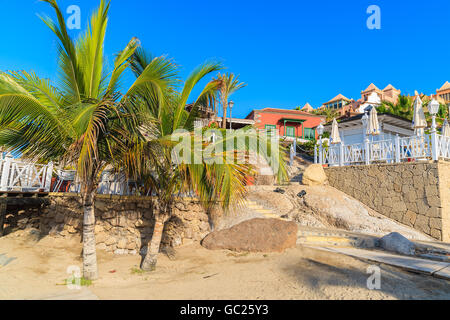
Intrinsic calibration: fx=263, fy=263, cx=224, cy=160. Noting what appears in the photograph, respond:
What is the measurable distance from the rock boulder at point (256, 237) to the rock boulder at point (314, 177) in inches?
189

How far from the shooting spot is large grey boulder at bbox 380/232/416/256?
6.61 m

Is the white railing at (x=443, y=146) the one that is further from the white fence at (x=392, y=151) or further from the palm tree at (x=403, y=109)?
the palm tree at (x=403, y=109)

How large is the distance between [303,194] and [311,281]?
6324 mm

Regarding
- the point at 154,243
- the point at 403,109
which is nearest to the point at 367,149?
the point at 154,243

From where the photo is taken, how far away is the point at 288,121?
33.3 meters

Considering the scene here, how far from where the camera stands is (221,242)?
24.6 feet

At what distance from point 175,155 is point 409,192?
8.84 metres

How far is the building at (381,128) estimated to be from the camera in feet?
56.7

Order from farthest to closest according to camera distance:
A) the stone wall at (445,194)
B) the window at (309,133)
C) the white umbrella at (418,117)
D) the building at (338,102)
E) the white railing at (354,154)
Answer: the building at (338,102), the window at (309,133), the white railing at (354,154), the white umbrella at (418,117), the stone wall at (445,194)

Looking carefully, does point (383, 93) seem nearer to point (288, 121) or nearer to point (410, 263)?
point (288, 121)

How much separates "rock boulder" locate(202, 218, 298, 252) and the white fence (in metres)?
6.03

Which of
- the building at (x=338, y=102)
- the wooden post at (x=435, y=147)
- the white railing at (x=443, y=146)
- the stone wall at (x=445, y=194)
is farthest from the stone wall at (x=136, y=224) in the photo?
the building at (x=338, y=102)
